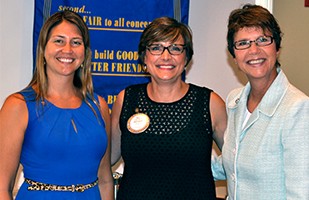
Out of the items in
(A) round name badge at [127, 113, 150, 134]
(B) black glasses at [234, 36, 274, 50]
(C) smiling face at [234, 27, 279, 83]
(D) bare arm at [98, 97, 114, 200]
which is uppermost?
(B) black glasses at [234, 36, 274, 50]

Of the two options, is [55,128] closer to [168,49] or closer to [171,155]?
[171,155]

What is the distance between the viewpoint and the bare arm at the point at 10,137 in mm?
1897

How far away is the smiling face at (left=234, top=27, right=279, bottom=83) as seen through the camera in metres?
1.83

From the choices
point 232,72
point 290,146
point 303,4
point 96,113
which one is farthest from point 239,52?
point 303,4

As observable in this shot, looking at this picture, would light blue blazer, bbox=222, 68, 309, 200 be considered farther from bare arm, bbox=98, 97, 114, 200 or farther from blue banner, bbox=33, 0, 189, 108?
blue banner, bbox=33, 0, 189, 108

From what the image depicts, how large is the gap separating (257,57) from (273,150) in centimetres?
40

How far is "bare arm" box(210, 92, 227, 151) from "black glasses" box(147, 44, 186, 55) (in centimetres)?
29

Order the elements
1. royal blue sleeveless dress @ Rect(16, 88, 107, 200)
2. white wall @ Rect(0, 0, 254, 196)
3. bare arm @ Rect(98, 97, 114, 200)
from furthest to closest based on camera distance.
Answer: white wall @ Rect(0, 0, 254, 196)
bare arm @ Rect(98, 97, 114, 200)
royal blue sleeveless dress @ Rect(16, 88, 107, 200)

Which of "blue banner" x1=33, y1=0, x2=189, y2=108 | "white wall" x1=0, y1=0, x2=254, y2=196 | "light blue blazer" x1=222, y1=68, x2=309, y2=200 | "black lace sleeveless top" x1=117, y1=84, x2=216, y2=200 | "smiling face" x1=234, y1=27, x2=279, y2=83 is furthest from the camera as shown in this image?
"white wall" x1=0, y1=0, x2=254, y2=196

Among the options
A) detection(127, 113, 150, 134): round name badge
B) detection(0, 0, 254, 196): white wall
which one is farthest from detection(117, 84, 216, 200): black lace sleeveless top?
detection(0, 0, 254, 196): white wall

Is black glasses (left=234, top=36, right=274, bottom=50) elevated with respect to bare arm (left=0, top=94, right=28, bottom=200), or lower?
elevated

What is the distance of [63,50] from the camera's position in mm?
2018

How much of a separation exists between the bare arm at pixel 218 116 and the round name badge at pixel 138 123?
13.3 inches

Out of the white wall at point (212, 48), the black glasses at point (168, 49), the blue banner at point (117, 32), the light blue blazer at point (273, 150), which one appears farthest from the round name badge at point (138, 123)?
the white wall at point (212, 48)
